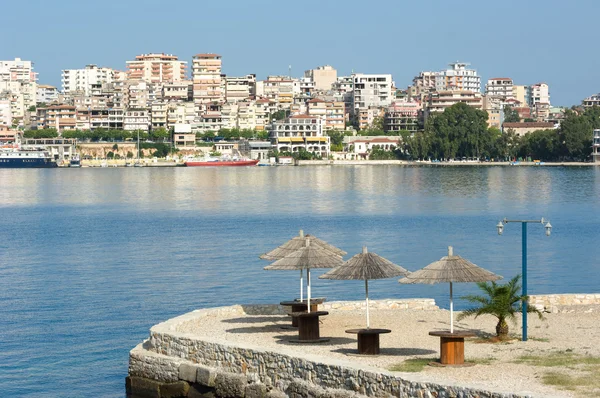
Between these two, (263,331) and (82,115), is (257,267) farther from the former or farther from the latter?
(82,115)

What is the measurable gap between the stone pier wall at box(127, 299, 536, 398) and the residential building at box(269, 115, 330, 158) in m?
158

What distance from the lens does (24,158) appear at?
16925 centimetres

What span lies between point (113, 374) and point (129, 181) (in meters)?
97.3

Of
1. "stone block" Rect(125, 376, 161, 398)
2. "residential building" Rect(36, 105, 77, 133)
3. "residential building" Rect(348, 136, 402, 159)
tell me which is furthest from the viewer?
"residential building" Rect(36, 105, 77, 133)

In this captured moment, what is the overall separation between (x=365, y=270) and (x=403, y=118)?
6998 inches

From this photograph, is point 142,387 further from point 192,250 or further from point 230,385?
point 192,250

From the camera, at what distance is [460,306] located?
25.2 metres

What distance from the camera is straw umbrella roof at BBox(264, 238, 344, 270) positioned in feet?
60.0

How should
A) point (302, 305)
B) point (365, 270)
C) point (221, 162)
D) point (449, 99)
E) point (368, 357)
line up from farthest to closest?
1. point (449, 99)
2. point (221, 162)
3. point (302, 305)
4. point (365, 270)
5. point (368, 357)

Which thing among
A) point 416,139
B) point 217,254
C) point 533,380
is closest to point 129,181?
point 416,139

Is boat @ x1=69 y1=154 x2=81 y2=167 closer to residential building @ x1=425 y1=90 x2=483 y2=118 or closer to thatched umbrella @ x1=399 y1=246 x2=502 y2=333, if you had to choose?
residential building @ x1=425 y1=90 x2=483 y2=118

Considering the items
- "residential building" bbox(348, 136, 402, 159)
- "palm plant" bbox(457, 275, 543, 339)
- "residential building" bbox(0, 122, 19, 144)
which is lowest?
"palm plant" bbox(457, 275, 543, 339)

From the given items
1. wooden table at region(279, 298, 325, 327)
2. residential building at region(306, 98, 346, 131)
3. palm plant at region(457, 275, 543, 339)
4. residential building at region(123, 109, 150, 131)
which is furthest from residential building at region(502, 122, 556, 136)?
palm plant at region(457, 275, 543, 339)

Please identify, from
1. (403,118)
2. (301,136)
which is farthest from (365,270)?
(403,118)
